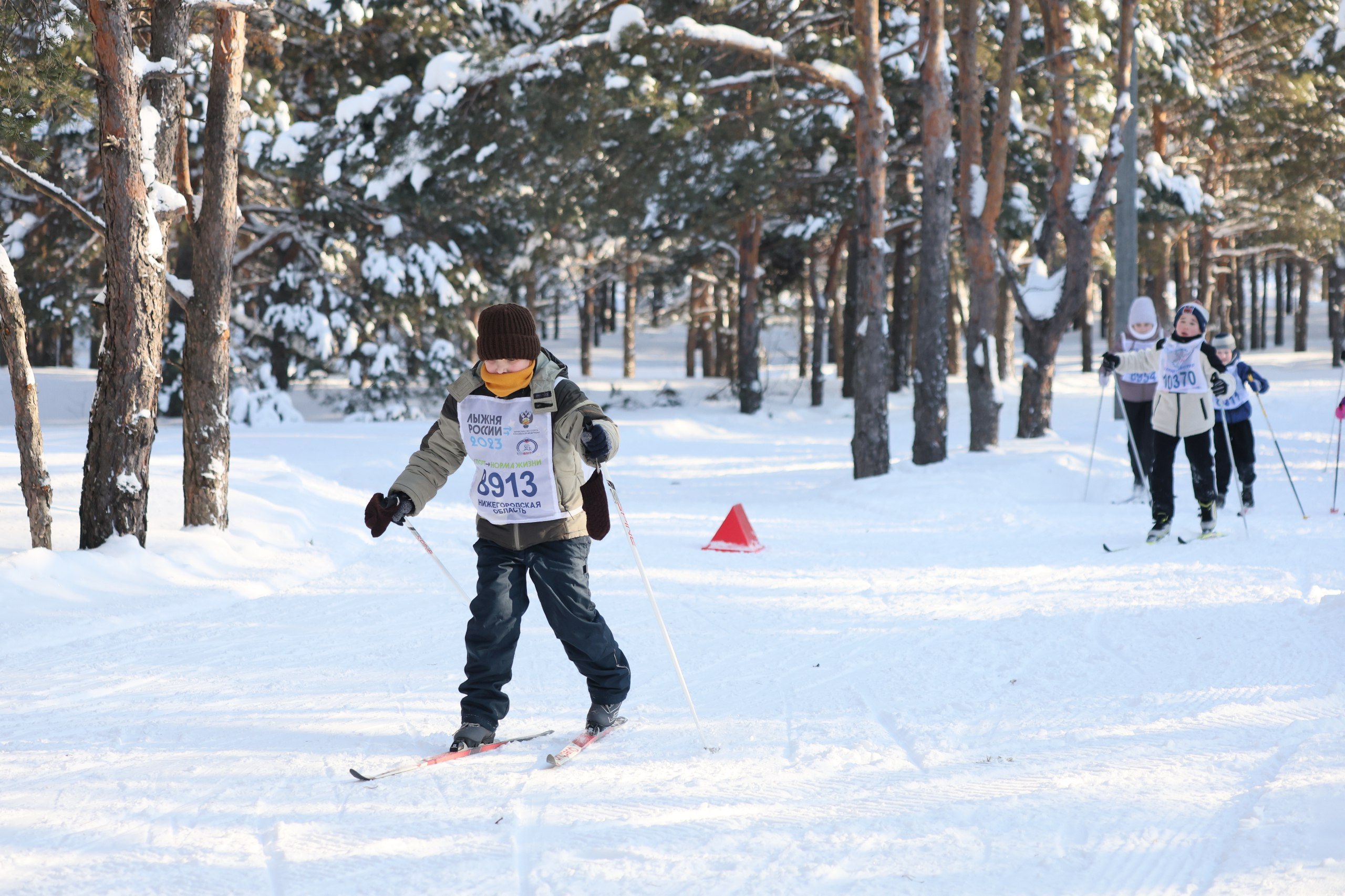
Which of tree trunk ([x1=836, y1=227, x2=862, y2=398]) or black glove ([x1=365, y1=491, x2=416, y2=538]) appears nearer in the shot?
black glove ([x1=365, y1=491, x2=416, y2=538])

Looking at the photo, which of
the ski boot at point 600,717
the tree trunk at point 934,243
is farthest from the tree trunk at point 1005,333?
the ski boot at point 600,717

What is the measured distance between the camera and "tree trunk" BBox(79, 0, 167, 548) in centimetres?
704

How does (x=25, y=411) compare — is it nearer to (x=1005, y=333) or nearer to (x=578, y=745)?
(x=578, y=745)

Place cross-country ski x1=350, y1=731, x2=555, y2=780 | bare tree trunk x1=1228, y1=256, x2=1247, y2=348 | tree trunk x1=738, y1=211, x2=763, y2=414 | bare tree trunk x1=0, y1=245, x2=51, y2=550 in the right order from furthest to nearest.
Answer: bare tree trunk x1=1228, y1=256, x2=1247, y2=348
tree trunk x1=738, y1=211, x2=763, y2=414
bare tree trunk x1=0, y1=245, x2=51, y2=550
cross-country ski x1=350, y1=731, x2=555, y2=780

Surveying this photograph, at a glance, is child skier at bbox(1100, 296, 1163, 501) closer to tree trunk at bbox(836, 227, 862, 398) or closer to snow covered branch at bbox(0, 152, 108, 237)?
snow covered branch at bbox(0, 152, 108, 237)

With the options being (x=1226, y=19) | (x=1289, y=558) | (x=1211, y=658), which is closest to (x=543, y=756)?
(x=1211, y=658)

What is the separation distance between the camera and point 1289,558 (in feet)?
25.1

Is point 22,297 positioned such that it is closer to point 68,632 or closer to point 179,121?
point 179,121

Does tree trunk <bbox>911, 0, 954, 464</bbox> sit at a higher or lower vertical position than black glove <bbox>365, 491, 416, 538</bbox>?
higher

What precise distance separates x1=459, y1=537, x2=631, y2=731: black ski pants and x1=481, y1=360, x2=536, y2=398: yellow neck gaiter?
585 millimetres

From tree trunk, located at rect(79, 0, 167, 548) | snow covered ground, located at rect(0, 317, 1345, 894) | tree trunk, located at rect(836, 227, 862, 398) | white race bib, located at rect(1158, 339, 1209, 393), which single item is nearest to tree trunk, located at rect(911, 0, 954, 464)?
snow covered ground, located at rect(0, 317, 1345, 894)

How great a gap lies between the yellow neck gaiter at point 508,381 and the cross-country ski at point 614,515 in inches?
0.5

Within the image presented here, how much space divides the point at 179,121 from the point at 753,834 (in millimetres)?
7568

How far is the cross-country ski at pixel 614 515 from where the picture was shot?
349 cm
